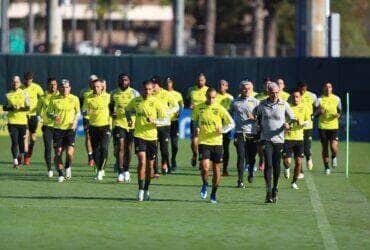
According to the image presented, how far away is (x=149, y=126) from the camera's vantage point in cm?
2441

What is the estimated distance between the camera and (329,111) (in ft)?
105

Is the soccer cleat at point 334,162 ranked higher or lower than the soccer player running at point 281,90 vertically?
lower

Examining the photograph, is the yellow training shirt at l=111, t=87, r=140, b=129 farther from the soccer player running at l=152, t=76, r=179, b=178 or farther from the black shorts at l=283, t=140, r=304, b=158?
the black shorts at l=283, t=140, r=304, b=158

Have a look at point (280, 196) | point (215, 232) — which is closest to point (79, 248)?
point (215, 232)

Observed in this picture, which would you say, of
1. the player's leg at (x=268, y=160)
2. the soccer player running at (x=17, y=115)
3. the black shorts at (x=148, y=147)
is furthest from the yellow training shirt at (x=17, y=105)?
the player's leg at (x=268, y=160)

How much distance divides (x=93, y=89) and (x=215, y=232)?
917cm

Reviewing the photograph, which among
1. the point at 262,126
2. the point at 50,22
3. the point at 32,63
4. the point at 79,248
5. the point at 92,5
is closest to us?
the point at 79,248

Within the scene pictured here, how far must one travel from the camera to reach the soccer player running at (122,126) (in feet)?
91.5

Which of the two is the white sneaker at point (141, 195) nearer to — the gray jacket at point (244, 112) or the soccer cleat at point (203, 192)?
the soccer cleat at point (203, 192)

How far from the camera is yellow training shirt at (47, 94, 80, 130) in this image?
92.5ft

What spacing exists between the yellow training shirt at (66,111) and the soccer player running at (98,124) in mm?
364

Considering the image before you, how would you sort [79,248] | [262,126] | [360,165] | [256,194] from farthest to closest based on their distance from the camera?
[360,165]
[256,194]
[262,126]
[79,248]

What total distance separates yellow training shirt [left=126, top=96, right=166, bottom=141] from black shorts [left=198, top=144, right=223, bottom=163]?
0.92 metres

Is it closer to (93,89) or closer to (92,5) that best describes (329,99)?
(93,89)
